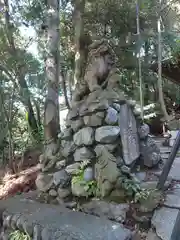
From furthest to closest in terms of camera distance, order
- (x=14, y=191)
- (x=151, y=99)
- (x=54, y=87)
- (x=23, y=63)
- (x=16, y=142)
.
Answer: (x=151, y=99) → (x=16, y=142) → (x=23, y=63) → (x=14, y=191) → (x=54, y=87)

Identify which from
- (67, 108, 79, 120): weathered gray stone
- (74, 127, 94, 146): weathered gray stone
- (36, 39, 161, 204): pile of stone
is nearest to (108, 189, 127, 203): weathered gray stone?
(36, 39, 161, 204): pile of stone

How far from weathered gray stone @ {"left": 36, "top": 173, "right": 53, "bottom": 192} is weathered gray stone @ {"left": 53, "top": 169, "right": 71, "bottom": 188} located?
0.38ft

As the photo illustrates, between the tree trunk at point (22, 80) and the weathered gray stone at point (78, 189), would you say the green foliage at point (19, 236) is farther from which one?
the tree trunk at point (22, 80)

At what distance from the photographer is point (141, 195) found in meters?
2.11

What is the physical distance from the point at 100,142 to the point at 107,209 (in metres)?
0.65

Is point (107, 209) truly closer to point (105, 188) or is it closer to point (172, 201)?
point (105, 188)

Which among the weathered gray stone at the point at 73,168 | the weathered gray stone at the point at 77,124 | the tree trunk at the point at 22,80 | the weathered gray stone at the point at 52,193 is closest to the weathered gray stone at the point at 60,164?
the weathered gray stone at the point at 73,168

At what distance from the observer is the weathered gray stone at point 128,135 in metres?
2.43

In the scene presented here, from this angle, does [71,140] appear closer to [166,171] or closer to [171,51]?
[166,171]

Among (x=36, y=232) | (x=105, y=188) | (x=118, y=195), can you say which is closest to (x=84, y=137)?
(x=105, y=188)

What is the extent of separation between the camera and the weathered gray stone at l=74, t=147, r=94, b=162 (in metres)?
2.47

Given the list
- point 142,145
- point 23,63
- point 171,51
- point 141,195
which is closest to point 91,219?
point 141,195

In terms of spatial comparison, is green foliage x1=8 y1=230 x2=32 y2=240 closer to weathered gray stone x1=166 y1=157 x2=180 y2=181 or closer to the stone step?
the stone step

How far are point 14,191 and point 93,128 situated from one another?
201cm
